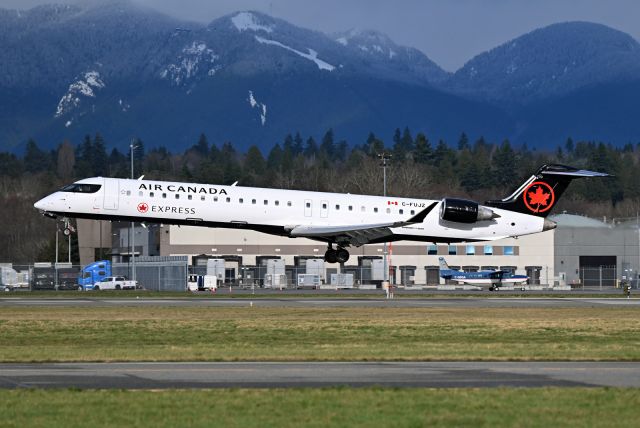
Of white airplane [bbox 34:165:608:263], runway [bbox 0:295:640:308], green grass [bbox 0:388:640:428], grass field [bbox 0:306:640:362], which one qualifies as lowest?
green grass [bbox 0:388:640:428]

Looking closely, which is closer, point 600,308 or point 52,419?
point 52,419

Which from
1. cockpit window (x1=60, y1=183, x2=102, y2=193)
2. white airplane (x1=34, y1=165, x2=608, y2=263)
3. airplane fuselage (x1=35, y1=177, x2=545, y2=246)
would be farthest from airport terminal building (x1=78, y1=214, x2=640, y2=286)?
cockpit window (x1=60, y1=183, x2=102, y2=193)

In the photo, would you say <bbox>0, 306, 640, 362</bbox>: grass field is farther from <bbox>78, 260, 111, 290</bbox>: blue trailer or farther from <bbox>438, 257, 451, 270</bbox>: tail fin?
<bbox>438, 257, 451, 270</bbox>: tail fin

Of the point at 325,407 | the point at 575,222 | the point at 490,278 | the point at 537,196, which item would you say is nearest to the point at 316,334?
the point at 325,407

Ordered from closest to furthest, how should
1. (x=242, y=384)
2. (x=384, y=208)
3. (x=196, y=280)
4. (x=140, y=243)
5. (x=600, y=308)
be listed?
(x=242, y=384)
(x=600, y=308)
(x=384, y=208)
(x=196, y=280)
(x=140, y=243)

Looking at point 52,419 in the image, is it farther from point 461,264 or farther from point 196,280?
point 461,264

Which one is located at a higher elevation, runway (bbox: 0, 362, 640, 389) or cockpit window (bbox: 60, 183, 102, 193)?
cockpit window (bbox: 60, 183, 102, 193)

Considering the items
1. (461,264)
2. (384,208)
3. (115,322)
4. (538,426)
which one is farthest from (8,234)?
(538,426)

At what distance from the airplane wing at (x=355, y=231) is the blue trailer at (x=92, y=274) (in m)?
32.2

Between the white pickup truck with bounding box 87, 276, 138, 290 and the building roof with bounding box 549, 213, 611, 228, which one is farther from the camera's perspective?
the building roof with bounding box 549, 213, 611, 228

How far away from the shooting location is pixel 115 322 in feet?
129

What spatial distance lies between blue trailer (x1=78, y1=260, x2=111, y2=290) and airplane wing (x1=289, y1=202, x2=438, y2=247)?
32.2m

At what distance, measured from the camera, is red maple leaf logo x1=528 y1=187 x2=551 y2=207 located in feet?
197

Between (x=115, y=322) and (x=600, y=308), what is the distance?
2150 cm
